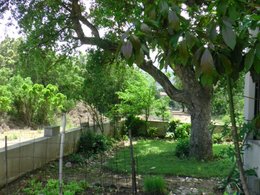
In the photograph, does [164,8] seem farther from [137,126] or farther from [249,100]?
[137,126]

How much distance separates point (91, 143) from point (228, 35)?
10.1 m

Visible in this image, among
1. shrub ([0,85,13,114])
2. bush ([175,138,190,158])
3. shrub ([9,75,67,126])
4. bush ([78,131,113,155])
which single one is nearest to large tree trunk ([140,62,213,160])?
bush ([175,138,190,158])

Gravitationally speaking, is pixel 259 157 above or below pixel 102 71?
below

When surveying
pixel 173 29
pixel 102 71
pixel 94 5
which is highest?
pixel 94 5

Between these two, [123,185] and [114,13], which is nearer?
[123,185]

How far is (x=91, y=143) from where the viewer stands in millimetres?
11523

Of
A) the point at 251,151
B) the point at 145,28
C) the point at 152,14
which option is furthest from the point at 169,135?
the point at 145,28

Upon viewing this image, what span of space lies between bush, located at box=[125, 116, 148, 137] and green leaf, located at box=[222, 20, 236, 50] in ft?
47.7

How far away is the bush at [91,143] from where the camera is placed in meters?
11.4

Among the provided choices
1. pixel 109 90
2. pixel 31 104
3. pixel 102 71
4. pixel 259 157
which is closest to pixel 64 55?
pixel 102 71

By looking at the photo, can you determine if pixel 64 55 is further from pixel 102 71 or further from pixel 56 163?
pixel 56 163

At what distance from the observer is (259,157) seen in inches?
211

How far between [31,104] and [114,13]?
734 cm

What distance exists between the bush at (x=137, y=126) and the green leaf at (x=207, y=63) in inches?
572
